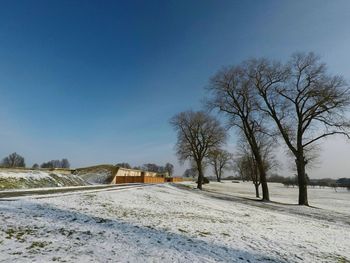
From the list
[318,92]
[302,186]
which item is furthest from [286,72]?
[302,186]

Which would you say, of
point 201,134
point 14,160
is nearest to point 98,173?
point 201,134

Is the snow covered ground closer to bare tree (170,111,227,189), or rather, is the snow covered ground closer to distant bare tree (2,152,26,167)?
bare tree (170,111,227,189)

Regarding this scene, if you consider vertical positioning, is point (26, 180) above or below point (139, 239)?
above

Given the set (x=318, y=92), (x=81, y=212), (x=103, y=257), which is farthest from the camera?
(x=318, y=92)

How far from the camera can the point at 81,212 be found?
10516 millimetres

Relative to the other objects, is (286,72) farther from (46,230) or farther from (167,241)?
(46,230)

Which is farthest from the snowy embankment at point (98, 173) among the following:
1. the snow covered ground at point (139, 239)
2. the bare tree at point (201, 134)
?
the snow covered ground at point (139, 239)

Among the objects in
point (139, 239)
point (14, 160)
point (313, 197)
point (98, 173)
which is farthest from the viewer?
point (14, 160)

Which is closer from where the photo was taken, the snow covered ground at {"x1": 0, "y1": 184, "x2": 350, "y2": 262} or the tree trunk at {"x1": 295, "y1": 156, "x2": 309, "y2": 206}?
the snow covered ground at {"x1": 0, "y1": 184, "x2": 350, "y2": 262}

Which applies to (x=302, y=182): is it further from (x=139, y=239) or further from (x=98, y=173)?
(x=98, y=173)

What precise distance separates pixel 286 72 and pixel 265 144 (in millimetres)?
18082

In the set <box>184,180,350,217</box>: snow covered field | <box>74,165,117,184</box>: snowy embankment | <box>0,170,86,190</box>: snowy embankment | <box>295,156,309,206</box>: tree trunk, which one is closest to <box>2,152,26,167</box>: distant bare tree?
<box>74,165,117,184</box>: snowy embankment

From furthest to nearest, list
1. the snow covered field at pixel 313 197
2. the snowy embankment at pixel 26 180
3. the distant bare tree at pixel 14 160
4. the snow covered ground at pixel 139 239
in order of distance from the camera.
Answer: the distant bare tree at pixel 14 160, the snow covered field at pixel 313 197, the snowy embankment at pixel 26 180, the snow covered ground at pixel 139 239

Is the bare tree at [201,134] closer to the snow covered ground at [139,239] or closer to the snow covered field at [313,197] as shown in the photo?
the snow covered field at [313,197]
